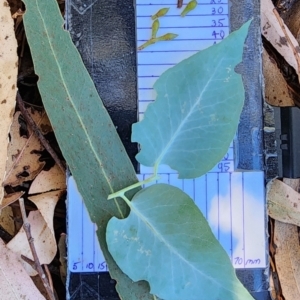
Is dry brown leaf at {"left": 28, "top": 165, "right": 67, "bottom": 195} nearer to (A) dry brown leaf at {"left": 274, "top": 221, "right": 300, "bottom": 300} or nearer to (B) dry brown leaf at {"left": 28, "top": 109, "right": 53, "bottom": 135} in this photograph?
(B) dry brown leaf at {"left": 28, "top": 109, "right": 53, "bottom": 135}

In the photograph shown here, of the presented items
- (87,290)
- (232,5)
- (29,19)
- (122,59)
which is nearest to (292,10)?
(232,5)

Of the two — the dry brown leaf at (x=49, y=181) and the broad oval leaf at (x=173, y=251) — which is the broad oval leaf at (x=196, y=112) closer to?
the broad oval leaf at (x=173, y=251)

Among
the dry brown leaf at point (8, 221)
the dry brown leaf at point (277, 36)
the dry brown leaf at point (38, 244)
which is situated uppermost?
the dry brown leaf at point (277, 36)

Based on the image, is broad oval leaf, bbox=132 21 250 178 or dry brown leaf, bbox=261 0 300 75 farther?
dry brown leaf, bbox=261 0 300 75

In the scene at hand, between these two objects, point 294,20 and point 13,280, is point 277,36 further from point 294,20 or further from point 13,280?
point 13,280

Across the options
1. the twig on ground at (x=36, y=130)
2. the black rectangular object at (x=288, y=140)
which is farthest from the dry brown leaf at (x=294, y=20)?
the twig on ground at (x=36, y=130)

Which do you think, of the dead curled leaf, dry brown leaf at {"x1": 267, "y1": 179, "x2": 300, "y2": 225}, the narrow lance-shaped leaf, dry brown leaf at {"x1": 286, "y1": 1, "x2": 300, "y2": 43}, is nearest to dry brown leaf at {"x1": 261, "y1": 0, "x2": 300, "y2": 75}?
dry brown leaf at {"x1": 286, "y1": 1, "x2": 300, "y2": 43}
